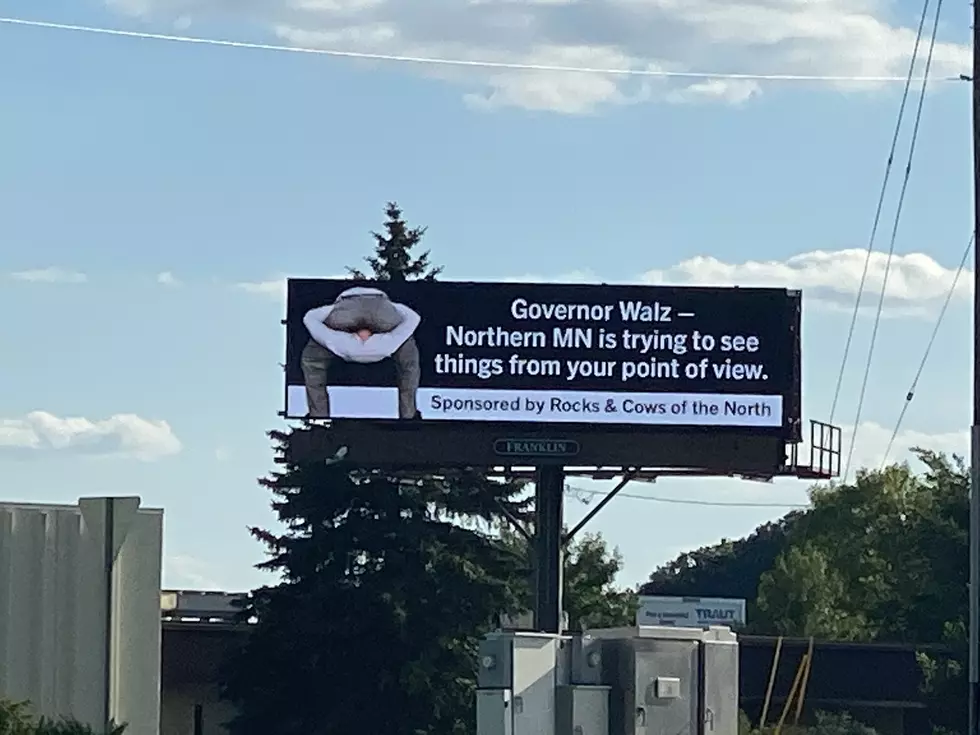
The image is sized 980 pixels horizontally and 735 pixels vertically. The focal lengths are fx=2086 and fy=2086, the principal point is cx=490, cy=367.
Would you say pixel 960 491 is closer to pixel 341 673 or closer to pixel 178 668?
pixel 341 673

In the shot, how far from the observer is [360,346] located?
39625mm

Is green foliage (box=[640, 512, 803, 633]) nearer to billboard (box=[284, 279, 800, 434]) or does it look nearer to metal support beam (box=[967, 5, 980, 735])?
billboard (box=[284, 279, 800, 434])

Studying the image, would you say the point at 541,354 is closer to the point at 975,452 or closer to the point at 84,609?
the point at 84,609

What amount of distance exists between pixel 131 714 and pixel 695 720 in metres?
8.48

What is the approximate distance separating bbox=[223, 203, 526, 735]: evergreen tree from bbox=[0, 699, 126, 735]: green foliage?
973 inches

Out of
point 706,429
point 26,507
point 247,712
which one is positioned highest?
point 706,429

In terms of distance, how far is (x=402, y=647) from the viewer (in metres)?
42.1

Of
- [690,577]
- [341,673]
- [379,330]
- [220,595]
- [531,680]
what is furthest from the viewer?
[690,577]

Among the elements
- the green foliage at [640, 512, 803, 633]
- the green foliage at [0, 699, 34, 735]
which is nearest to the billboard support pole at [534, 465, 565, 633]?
the green foliage at [0, 699, 34, 735]

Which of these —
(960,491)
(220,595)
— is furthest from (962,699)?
(220,595)

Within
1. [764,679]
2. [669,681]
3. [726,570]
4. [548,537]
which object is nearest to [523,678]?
[669,681]

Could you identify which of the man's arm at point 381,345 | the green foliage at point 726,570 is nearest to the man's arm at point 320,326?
the man's arm at point 381,345

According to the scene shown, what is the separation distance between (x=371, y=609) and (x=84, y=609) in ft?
78.2

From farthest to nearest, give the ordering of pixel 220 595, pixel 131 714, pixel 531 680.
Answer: pixel 220 595 < pixel 131 714 < pixel 531 680
